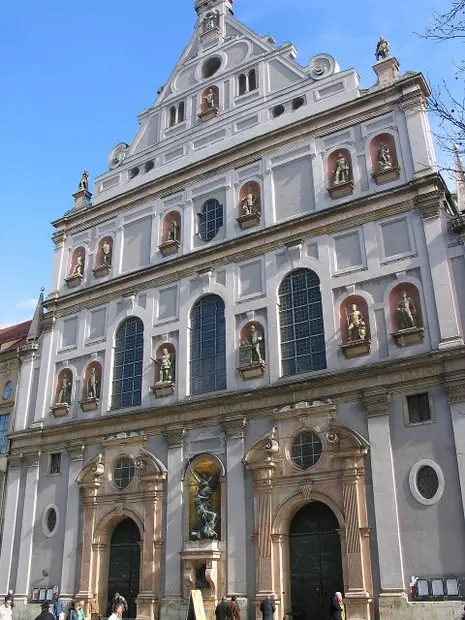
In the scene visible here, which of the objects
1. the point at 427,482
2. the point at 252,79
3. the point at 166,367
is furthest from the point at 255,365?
the point at 252,79

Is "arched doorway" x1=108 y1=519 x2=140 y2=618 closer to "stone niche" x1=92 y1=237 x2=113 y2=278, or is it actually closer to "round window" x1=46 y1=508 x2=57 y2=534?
"round window" x1=46 y1=508 x2=57 y2=534

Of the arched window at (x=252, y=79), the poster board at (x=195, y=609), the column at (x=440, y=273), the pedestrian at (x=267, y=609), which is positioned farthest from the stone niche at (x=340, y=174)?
the poster board at (x=195, y=609)

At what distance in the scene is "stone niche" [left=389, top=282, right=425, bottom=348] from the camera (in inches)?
773

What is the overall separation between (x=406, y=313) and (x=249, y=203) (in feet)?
26.3

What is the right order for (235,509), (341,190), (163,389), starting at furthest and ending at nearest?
(163,389), (341,190), (235,509)

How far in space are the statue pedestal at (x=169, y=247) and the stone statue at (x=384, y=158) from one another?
338 inches

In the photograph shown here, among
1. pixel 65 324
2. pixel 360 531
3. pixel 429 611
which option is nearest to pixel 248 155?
pixel 65 324

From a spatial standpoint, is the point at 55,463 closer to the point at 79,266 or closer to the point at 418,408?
the point at 79,266

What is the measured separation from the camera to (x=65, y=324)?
96.1 feet

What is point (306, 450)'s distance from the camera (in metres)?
20.4

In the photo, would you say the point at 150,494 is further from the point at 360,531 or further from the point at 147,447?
the point at 360,531

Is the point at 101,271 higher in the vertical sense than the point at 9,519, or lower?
higher

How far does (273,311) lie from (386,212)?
500cm

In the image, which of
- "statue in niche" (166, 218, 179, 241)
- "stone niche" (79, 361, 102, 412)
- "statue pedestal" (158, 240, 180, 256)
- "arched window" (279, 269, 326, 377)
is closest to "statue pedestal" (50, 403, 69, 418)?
"stone niche" (79, 361, 102, 412)
